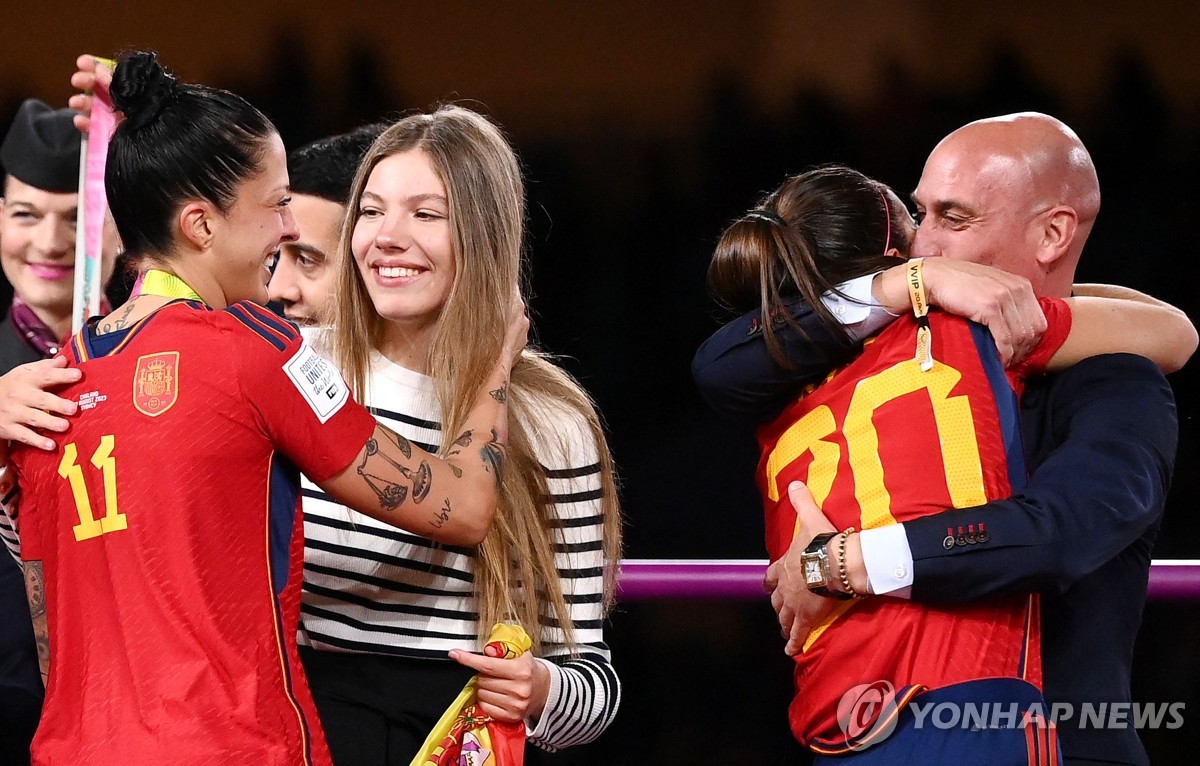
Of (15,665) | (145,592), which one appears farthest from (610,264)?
(145,592)

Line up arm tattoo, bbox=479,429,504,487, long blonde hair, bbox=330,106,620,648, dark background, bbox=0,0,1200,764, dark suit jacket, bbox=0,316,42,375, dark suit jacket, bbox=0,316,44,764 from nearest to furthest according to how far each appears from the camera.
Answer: arm tattoo, bbox=479,429,504,487, long blonde hair, bbox=330,106,620,648, dark suit jacket, bbox=0,316,44,764, dark suit jacket, bbox=0,316,42,375, dark background, bbox=0,0,1200,764

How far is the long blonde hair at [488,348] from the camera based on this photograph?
1726 mm

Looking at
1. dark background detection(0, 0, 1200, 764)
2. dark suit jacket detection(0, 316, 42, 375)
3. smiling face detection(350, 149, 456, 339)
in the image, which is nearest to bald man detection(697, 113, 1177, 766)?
smiling face detection(350, 149, 456, 339)

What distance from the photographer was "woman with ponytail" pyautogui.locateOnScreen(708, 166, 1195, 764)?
142 centimetres

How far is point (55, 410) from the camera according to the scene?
4.28 ft

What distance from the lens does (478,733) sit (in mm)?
1593

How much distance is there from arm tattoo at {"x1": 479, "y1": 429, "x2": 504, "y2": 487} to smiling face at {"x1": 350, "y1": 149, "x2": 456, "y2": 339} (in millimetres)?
319

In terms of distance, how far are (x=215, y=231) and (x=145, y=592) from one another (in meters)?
0.39

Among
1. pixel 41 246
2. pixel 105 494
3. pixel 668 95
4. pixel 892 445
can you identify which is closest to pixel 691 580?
pixel 892 445

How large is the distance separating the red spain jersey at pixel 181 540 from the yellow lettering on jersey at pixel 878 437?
0.57m

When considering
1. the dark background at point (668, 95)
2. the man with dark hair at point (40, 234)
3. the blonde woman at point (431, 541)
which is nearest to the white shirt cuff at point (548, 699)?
the blonde woman at point (431, 541)

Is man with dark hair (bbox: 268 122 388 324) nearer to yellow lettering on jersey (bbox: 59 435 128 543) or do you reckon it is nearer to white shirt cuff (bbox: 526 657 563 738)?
white shirt cuff (bbox: 526 657 563 738)

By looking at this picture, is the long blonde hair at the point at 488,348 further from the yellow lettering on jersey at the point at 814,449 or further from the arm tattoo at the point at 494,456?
the yellow lettering on jersey at the point at 814,449

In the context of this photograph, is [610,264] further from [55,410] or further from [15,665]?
[55,410]
